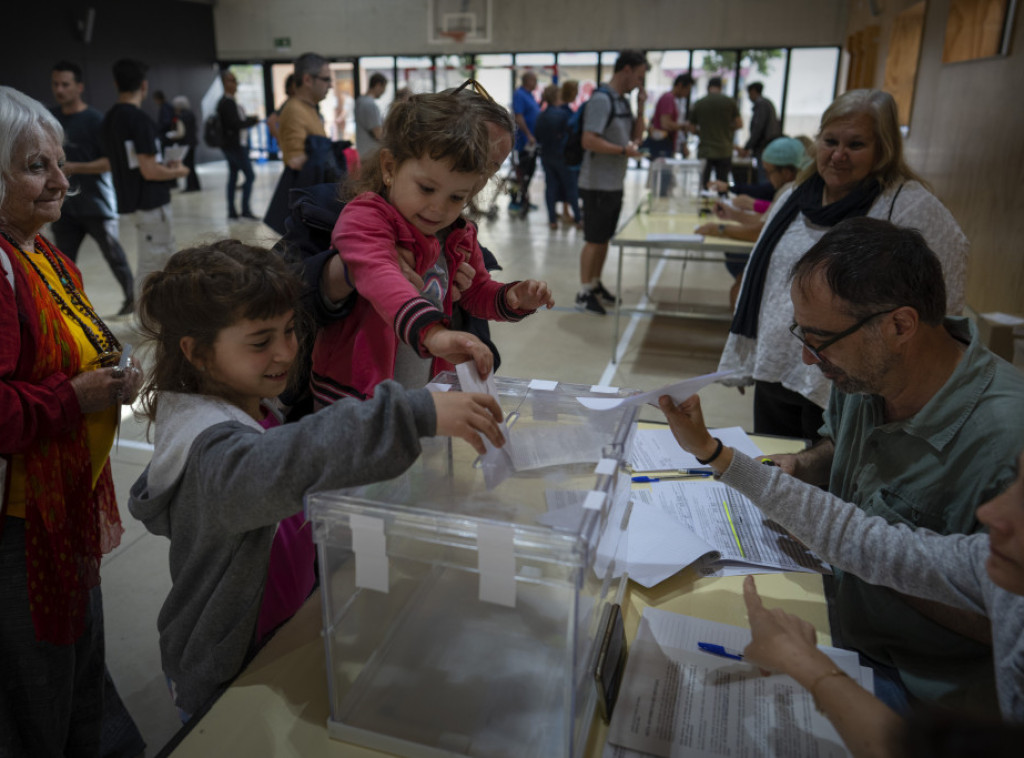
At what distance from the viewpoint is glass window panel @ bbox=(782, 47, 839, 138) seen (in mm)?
12234

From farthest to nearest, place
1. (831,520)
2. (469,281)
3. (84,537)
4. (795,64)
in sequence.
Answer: (795,64) → (469,281) → (84,537) → (831,520)

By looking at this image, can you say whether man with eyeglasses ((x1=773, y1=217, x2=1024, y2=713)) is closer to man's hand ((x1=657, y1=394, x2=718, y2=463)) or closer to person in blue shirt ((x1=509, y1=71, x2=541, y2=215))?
man's hand ((x1=657, y1=394, x2=718, y2=463))

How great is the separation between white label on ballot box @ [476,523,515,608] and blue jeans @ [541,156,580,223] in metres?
7.64

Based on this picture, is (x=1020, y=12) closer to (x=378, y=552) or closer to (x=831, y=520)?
(x=831, y=520)

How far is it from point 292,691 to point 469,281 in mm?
874

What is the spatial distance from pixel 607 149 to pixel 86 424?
425cm

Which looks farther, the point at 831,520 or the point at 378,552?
the point at 831,520

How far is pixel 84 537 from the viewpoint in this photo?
142 centimetres

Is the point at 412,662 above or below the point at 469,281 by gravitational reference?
below

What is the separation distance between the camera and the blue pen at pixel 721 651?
107 cm

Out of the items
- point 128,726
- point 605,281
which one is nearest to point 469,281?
point 128,726

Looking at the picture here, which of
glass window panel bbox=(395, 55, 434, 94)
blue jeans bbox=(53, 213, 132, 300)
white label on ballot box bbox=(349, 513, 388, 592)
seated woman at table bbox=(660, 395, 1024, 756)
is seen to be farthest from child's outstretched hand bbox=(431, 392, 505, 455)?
glass window panel bbox=(395, 55, 434, 94)

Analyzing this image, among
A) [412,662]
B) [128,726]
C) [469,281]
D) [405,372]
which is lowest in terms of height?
[128,726]

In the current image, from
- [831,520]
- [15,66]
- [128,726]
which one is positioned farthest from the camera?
[15,66]
